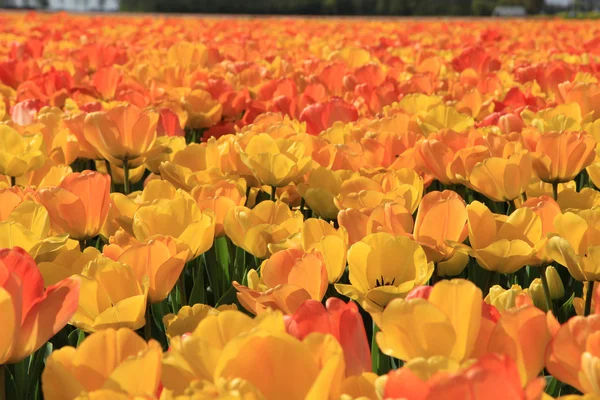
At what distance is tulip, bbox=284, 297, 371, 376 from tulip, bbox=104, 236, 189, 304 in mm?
357

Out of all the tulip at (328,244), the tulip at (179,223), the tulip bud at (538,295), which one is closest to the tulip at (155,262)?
the tulip at (179,223)

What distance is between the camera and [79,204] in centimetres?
154

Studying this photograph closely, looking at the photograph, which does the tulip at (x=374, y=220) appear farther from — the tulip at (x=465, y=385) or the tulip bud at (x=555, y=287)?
the tulip at (x=465, y=385)

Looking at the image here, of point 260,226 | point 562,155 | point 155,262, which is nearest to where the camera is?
point 155,262

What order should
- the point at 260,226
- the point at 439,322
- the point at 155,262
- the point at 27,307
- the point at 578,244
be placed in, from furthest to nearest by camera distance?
the point at 260,226, the point at 578,244, the point at 155,262, the point at 27,307, the point at 439,322

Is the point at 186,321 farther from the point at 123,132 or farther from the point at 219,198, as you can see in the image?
the point at 123,132

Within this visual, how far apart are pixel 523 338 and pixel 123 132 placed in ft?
4.67

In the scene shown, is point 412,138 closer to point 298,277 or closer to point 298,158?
point 298,158

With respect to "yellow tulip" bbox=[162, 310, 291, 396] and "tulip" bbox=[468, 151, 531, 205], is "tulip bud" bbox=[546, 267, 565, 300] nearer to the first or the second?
"tulip" bbox=[468, 151, 531, 205]

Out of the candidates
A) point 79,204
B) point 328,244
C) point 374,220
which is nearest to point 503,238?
point 374,220

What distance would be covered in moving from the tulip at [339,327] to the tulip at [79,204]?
0.74 m

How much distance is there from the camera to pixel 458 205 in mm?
1434

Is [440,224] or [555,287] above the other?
[440,224]

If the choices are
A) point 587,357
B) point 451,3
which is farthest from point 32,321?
point 451,3
